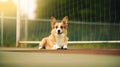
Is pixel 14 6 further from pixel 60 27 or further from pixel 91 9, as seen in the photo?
pixel 60 27

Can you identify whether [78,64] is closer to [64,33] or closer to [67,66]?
[67,66]

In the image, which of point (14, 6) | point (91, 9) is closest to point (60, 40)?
point (91, 9)

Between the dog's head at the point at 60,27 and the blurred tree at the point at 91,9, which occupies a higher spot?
the blurred tree at the point at 91,9

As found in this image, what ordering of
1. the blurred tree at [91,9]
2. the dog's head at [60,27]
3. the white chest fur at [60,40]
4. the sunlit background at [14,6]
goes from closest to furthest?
the sunlit background at [14,6] → the blurred tree at [91,9] → the white chest fur at [60,40] → the dog's head at [60,27]

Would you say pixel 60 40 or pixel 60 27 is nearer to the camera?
pixel 60 40

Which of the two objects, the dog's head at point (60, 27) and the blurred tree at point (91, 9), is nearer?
the blurred tree at point (91, 9)

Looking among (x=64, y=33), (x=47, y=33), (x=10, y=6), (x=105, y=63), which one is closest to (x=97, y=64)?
(x=105, y=63)

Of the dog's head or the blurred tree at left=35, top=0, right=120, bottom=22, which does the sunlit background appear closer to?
the blurred tree at left=35, top=0, right=120, bottom=22

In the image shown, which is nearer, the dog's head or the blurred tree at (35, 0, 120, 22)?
the blurred tree at (35, 0, 120, 22)

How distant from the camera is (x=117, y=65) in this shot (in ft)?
0.80

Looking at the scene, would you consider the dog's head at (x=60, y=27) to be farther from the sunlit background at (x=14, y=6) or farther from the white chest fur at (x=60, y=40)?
the sunlit background at (x=14, y=6)

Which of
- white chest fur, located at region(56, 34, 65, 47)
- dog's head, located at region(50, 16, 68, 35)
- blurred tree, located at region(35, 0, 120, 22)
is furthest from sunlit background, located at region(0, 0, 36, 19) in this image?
dog's head, located at region(50, 16, 68, 35)

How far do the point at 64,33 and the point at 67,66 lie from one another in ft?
2.93

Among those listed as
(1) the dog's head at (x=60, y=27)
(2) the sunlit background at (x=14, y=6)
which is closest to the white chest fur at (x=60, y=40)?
(1) the dog's head at (x=60, y=27)
